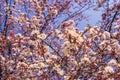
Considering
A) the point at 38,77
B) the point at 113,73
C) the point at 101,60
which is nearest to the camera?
the point at 113,73

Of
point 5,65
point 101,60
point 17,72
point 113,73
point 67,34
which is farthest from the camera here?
point 5,65

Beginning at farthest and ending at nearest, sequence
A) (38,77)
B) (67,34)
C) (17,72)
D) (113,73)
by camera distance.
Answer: (17,72) → (38,77) → (113,73) → (67,34)

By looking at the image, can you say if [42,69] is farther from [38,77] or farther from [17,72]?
[17,72]

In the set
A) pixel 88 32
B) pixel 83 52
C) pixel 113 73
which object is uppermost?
pixel 88 32

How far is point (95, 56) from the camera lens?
26.9 ft

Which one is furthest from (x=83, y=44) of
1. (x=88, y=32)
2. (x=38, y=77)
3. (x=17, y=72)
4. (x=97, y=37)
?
(x=17, y=72)

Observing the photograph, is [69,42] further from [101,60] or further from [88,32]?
[101,60]

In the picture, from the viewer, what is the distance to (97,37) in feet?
28.5

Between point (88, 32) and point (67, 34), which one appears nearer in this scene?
point (67, 34)

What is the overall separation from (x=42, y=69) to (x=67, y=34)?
1703 mm

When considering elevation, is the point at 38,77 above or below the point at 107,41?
below

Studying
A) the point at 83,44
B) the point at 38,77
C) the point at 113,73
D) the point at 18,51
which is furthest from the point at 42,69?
the point at 18,51

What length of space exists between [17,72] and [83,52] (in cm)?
307

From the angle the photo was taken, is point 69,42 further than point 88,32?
No
